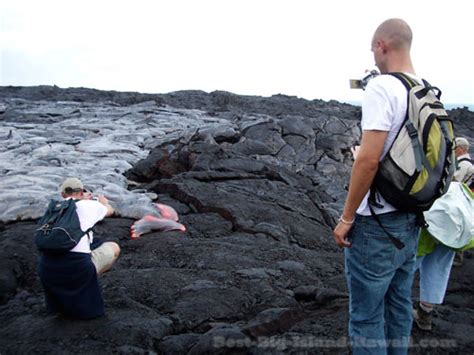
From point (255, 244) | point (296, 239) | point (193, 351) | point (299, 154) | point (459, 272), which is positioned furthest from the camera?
point (299, 154)

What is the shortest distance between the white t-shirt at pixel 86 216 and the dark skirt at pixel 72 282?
0.08 m

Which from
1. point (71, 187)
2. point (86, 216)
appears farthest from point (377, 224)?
point (71, 187)

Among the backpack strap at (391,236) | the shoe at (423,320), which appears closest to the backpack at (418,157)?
the backpack strap at (391,236)

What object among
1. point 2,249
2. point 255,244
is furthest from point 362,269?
point 2,249

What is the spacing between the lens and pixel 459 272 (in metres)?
7.22

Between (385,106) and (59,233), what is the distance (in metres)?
3.59

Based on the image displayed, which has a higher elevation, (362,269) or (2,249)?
(362,269)

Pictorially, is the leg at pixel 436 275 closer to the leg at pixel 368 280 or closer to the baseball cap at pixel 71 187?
the leg at pixel 368 280

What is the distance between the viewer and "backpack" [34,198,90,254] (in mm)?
4824

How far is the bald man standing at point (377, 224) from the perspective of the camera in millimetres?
3006

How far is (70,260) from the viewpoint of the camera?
16.3ft

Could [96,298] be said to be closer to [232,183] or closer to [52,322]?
[52,322]

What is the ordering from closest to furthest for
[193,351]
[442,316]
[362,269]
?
1. [362,269]
2. [193,351]
3. [442,316]

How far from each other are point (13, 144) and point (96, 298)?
48.3 ft
